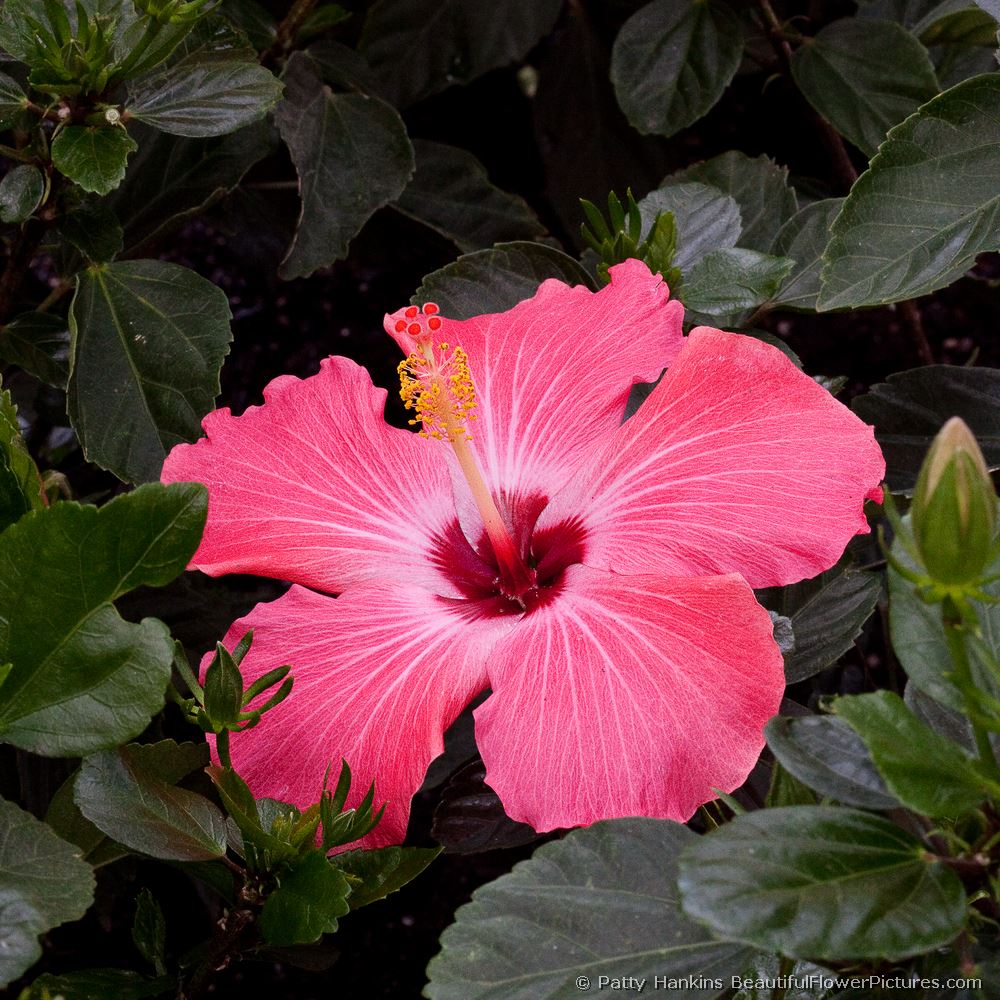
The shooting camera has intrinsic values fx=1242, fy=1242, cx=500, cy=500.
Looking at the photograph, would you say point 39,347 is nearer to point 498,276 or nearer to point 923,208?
point 498,276

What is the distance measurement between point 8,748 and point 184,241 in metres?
0.90

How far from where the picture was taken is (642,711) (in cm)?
87

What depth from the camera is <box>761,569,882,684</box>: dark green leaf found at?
1.06m

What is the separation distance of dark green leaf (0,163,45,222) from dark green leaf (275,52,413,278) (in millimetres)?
289

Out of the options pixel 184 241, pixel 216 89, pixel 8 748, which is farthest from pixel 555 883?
pixel 184 241

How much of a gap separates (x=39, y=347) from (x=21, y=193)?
0.73ft

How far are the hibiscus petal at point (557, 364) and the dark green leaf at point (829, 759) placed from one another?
351 mm

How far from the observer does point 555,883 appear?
787 mm

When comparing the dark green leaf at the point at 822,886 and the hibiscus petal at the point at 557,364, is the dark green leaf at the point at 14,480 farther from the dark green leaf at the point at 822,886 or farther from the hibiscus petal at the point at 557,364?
the dark green leaf at the point at 822,886

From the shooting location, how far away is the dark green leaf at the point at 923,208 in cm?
105

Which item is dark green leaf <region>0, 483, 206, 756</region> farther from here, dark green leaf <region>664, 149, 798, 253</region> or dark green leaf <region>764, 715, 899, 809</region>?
dark green leaf <region>664, 149, 798, 253</region>

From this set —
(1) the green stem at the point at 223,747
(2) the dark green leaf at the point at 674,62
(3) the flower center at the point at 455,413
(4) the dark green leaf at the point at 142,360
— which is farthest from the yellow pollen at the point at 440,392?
(2) the dark green leaf at the point at 674,62

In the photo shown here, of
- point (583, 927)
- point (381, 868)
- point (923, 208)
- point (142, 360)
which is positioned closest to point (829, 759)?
point (583, 927)

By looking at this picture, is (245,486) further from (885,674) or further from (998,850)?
(885,674)
